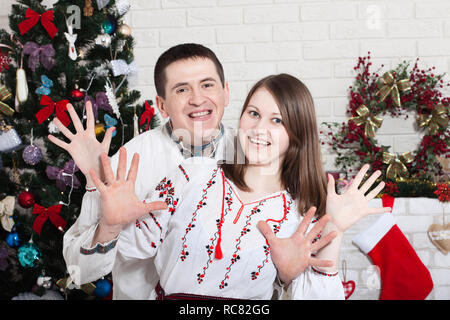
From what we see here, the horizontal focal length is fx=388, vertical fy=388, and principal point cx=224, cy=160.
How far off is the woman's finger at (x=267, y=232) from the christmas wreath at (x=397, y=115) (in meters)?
1.18

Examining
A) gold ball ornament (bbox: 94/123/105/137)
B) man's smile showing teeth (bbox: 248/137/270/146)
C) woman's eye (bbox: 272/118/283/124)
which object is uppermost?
woman's eye (bbox: 272/118/283/124)

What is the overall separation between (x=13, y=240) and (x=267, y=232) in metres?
1.35

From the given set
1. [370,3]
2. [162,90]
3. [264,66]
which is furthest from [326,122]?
[162,90]

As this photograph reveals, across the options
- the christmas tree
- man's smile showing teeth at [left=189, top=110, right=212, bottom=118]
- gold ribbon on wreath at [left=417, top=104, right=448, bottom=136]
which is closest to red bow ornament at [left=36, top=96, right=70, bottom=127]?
the christmas tree

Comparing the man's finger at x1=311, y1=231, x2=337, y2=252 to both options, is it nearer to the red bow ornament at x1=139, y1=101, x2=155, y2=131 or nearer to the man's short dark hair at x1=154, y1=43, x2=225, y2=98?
the man's short dark hair at x1=154, y1=43, x2=225, y2=98

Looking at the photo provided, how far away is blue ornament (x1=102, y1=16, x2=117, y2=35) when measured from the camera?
1.65 metres

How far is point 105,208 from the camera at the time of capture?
0.85 metres

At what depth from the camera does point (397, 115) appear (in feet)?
6.93

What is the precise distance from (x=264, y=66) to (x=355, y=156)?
70cm

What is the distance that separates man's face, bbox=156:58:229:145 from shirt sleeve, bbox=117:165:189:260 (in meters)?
0.31

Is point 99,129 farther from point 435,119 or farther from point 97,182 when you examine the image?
point 435,119

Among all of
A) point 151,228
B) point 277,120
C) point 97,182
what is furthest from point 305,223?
point 97,182

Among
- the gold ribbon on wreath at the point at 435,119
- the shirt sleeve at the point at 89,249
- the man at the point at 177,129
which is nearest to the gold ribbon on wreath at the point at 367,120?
the gold ribbon on wreath at the point at 435,119

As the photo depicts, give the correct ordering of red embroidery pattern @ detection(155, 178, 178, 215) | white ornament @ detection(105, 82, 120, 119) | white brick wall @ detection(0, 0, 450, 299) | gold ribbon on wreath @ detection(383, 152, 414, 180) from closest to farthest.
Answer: red embroidery pattern @ detection(155, 178, 178, 215) < white ornament @ detection(105, 82, 120, 119) < gold ribbon on wreath @ detection(383, 152, 414, 180) < white brick wall @ detection(0, 0, 450, 299)
